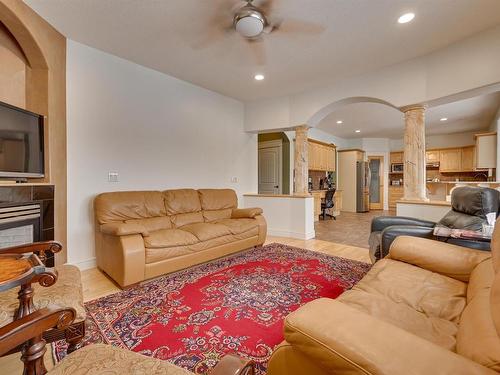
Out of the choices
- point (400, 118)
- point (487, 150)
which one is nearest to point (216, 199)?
point (400, 118)

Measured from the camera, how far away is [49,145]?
8.52 feet

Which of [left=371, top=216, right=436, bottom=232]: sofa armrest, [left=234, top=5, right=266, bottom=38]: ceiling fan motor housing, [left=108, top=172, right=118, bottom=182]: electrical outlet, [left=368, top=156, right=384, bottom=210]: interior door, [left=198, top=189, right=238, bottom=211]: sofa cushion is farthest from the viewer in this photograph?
[left=368, top=156, right=384, bottom=210]: interior door

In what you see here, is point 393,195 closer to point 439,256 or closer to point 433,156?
point 433,156

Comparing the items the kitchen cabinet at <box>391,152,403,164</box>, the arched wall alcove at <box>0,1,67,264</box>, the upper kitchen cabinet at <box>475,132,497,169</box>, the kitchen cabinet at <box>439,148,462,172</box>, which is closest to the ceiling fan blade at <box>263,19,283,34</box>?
the arched wall alcove at <box>0,1,67,264</box>

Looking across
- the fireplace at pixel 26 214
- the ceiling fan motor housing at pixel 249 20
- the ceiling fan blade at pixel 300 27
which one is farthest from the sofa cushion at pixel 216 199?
the ceiling fan blade at pixel 300 27

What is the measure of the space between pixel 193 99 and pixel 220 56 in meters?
1.19

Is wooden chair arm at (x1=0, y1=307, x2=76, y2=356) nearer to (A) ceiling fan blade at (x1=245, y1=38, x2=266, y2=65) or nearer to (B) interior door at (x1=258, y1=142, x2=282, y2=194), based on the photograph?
(A) ceiling fan blade at (x1=245, y1=38, x2=266, y2=65)

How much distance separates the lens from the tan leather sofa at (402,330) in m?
0.62

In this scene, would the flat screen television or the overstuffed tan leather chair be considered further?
the overstuffed tan leather chair

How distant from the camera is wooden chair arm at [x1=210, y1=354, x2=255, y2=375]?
0.70 metres

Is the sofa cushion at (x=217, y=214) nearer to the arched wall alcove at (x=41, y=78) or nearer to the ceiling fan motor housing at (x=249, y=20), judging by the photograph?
the arched wall alcove at (x=41, y=78)

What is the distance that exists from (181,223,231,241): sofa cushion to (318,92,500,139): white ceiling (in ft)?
13.2

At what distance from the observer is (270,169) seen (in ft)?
23.7

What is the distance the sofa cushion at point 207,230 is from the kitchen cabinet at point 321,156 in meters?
4.50
